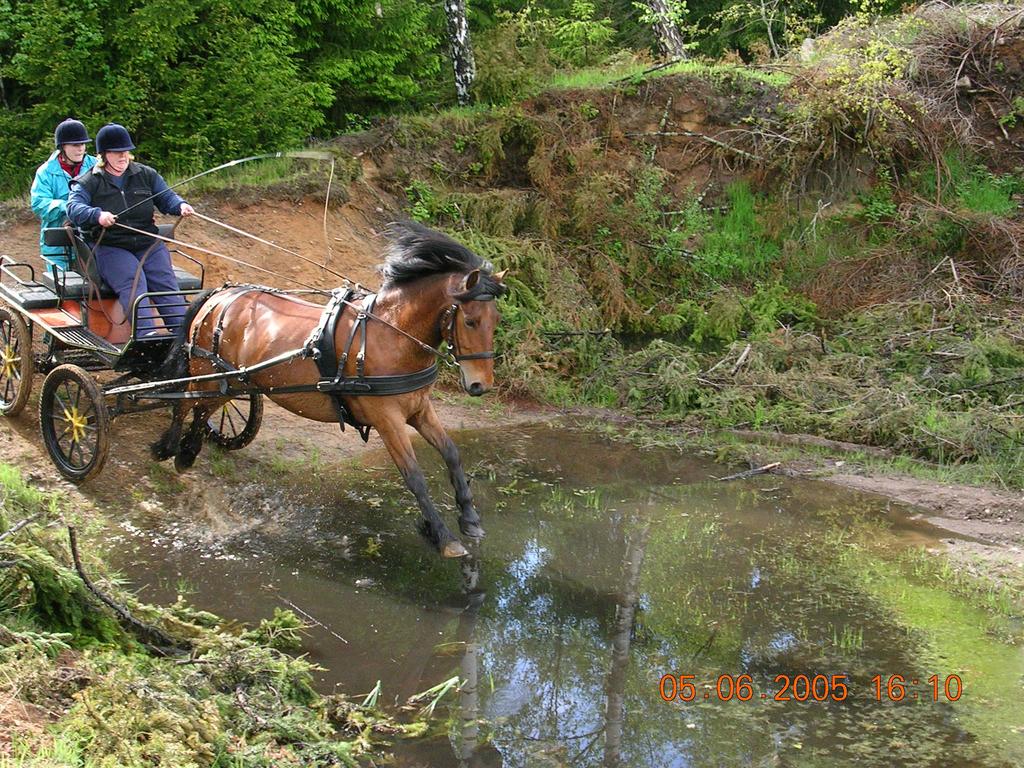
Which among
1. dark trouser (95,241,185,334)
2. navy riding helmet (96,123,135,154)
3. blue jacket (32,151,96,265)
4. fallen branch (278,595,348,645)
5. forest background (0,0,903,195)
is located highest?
forest background (0,0,903,195)

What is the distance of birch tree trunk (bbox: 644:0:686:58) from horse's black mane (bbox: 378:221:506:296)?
12380 mm

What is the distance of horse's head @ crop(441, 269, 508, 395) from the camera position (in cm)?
684

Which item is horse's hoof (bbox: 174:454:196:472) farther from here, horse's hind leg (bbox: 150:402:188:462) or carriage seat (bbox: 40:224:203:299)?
carriage seat (bbox: 40:224:203:299)

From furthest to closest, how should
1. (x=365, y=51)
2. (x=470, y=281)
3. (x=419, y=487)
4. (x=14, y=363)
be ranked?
(x=365, y=51) → (x=14, y=363) → (x=419, y=487) → (x=470, y=281)

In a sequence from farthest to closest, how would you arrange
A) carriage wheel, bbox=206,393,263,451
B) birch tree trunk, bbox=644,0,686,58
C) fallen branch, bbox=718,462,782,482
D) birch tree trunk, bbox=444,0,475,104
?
birch tree trunk, bbox=644,0,686,58
birch tree trunk, bbox=444,0,475,104
fallen branch, bbox=718,462,782,482
carriage wheel, bbox=206,393,263,451

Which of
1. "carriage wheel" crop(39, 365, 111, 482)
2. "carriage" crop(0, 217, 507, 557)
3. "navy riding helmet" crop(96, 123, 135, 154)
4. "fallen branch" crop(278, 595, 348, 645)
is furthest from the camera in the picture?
"navy riding helmet" crop(96, 123, 135, 154)

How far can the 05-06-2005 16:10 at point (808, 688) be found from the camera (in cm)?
548

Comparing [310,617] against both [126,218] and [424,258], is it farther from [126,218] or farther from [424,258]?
[126,218]

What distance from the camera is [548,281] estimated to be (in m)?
13.5

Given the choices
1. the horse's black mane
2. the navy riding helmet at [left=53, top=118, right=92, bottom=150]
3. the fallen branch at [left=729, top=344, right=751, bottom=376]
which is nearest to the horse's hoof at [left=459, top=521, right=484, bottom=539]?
the horse's black mane

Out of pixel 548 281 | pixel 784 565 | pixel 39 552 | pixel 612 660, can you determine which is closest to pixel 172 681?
pixel 39 552

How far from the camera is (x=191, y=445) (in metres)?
8.41

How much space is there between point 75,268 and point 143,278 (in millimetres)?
699

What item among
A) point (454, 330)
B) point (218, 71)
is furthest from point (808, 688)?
point (218, 71)
